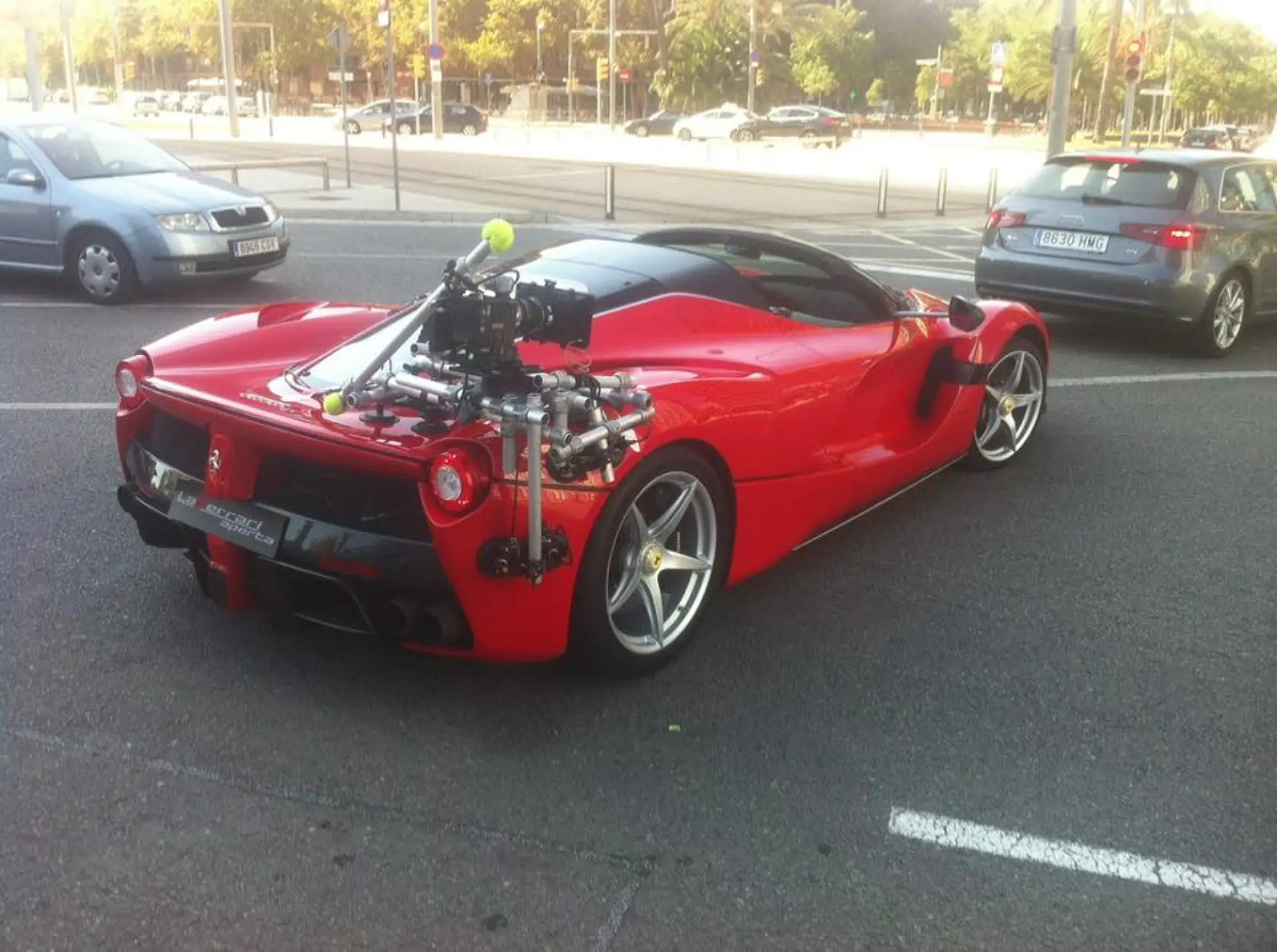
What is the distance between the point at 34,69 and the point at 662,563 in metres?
23.8

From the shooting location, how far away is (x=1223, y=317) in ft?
30.2

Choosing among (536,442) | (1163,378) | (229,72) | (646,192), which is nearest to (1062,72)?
(646,192)

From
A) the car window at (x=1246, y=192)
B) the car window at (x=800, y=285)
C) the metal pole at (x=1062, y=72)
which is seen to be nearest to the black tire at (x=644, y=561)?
the car window at (x=800, y=285)

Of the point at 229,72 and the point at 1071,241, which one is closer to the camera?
the point at 1071,241

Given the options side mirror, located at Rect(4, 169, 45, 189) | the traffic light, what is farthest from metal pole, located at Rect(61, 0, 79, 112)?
the traffic light

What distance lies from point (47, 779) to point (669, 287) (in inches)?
96.6

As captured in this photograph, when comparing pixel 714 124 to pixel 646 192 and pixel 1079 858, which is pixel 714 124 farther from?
pixel 1079 858

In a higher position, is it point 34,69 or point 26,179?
point 34,69

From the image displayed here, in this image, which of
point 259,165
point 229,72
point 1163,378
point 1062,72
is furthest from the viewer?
point 229,72

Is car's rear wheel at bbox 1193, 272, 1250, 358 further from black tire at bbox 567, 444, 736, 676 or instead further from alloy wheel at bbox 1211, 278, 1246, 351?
black tire at bbox 567, 444, 736, 676

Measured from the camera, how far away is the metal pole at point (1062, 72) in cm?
2002

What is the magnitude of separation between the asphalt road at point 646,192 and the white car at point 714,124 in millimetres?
17311

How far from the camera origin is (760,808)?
10.5 ft

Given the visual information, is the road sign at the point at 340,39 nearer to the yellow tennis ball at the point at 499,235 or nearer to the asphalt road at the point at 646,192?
the asphalt road at the point at 646,192
